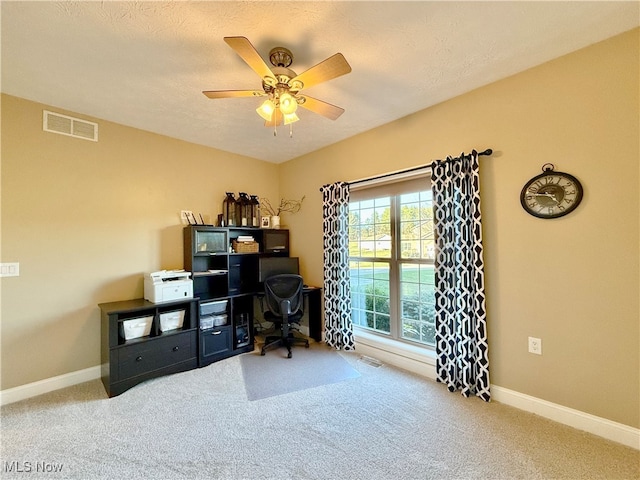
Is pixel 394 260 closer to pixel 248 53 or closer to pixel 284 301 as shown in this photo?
pixel 284 301

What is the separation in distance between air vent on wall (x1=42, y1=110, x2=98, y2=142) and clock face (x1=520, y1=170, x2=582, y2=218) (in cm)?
403

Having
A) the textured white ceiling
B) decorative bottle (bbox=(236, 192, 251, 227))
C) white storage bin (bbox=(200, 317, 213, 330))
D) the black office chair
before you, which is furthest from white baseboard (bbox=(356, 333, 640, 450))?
the textured white ceiling

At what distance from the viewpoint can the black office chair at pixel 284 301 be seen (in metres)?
3.20

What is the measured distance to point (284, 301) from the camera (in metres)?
3.15

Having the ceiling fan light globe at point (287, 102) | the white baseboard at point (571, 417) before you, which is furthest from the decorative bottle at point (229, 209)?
the white baseboard at point (571, 417)

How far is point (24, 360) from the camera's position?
2387mm

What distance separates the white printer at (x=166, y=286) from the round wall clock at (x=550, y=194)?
3.25 metres

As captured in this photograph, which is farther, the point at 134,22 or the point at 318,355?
the point at 318,355

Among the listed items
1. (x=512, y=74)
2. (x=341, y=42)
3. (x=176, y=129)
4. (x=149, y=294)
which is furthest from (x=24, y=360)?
(x=512, y=74)

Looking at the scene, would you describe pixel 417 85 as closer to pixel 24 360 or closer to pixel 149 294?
pixel 149 294

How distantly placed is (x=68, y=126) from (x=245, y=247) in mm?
2175

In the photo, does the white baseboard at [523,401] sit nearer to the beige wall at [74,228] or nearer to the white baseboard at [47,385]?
the beige wall at [74,228]

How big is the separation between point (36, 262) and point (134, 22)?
226 centimetres

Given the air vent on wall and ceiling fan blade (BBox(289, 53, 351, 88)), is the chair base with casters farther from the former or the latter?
the air vent on wall
